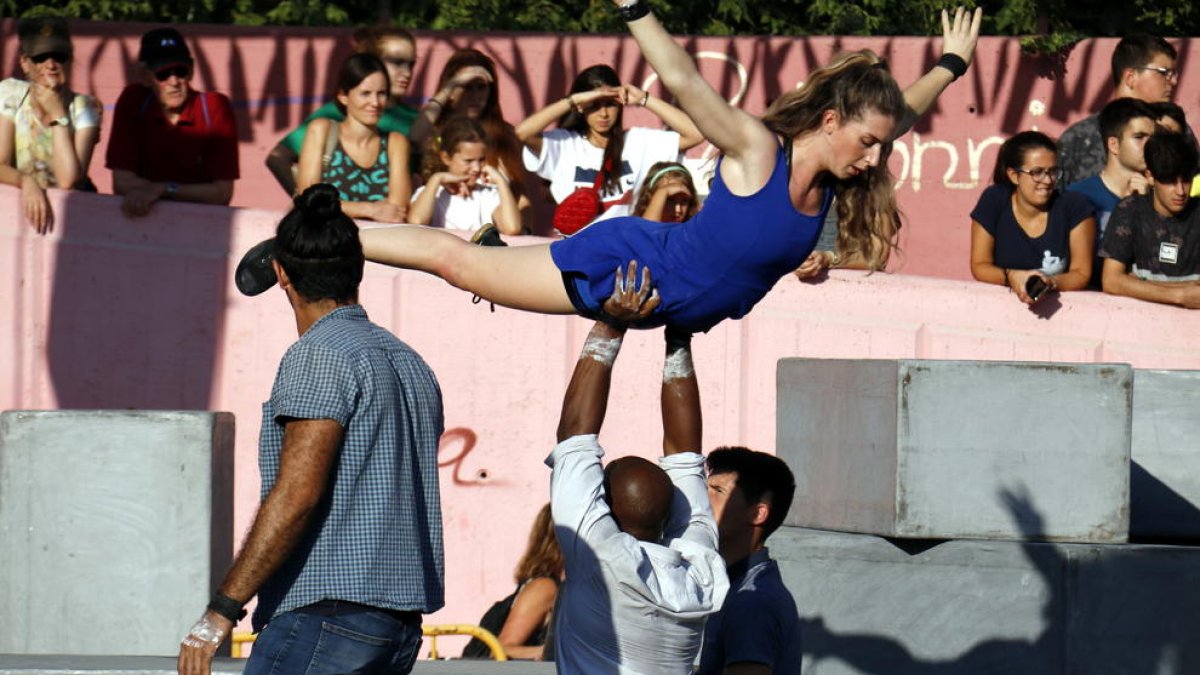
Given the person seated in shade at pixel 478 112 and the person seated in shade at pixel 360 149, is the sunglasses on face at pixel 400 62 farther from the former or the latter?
the person seated in shade at pixel 360 149

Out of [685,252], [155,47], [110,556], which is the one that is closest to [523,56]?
[155,47]

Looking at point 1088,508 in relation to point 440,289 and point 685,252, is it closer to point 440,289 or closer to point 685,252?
point 685,252

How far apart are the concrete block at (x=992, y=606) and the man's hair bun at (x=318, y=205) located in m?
2.47

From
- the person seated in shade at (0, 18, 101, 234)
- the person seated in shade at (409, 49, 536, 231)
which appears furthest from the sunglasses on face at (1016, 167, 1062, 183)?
the person seated in shade at (0, 18, 101, 234)

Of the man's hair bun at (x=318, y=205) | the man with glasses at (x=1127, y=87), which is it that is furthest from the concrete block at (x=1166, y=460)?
the man's hair bun at (x=318, y=205)

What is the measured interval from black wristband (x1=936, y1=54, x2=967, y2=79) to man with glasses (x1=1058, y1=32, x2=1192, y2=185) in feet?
11.8

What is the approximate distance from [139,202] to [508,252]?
3.80 m

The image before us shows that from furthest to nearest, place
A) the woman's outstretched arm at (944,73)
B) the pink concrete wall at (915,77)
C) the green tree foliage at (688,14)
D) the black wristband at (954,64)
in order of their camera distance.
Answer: the green tree foliage at (688,14), the pink concrete wall at (915,77), the black wristband at (954,64), the woman's outstretched arm at (944,73)

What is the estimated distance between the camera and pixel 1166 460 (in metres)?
6.89

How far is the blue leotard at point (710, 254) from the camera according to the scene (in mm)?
5180

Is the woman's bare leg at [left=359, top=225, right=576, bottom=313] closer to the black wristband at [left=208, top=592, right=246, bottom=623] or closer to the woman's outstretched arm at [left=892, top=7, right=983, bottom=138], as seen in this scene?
the woman's outstretched arm at [left=892, top=7, right=983, bottom=138]

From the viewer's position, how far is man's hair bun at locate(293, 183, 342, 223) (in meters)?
4.60

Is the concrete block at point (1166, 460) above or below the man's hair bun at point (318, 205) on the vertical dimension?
below

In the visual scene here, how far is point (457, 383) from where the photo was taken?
875 centimetres
